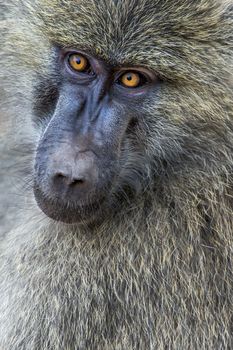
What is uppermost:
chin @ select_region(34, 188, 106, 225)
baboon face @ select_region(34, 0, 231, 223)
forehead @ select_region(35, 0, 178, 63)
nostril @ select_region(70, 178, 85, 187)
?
forehead @ select_region(35, 0, 178, 63)

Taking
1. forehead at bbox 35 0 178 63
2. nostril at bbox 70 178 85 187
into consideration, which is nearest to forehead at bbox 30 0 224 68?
forehead at bbox 35 0 178 63

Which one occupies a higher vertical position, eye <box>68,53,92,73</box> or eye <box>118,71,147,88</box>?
eye <box>68,53,92,73</box>

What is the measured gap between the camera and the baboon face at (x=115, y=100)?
11.2 feet

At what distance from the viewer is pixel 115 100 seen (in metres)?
3.59

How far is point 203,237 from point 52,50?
3.72 feet

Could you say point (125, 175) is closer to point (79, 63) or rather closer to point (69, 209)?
point (69, 209)

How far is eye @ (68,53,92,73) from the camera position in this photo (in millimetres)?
3594

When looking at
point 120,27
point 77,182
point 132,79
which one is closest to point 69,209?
point 77,182

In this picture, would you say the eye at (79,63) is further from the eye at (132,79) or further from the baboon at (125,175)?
the eye at (132,79)

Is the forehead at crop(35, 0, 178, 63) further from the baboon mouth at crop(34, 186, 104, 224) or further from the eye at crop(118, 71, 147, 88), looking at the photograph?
the baboon mouth at crop(34, 186, 104, 224)

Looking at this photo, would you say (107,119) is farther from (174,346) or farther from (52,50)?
(174,346)

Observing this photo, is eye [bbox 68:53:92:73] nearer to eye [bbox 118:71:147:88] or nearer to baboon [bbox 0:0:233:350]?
baboon [bbox 0:0:233:350]

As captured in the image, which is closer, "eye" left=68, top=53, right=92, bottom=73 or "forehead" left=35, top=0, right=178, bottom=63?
→ "forehead" left=35, top=0, right=178, bottom=63

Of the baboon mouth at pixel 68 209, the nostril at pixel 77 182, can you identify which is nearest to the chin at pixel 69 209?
the baboon mouth at pixel 68 209
